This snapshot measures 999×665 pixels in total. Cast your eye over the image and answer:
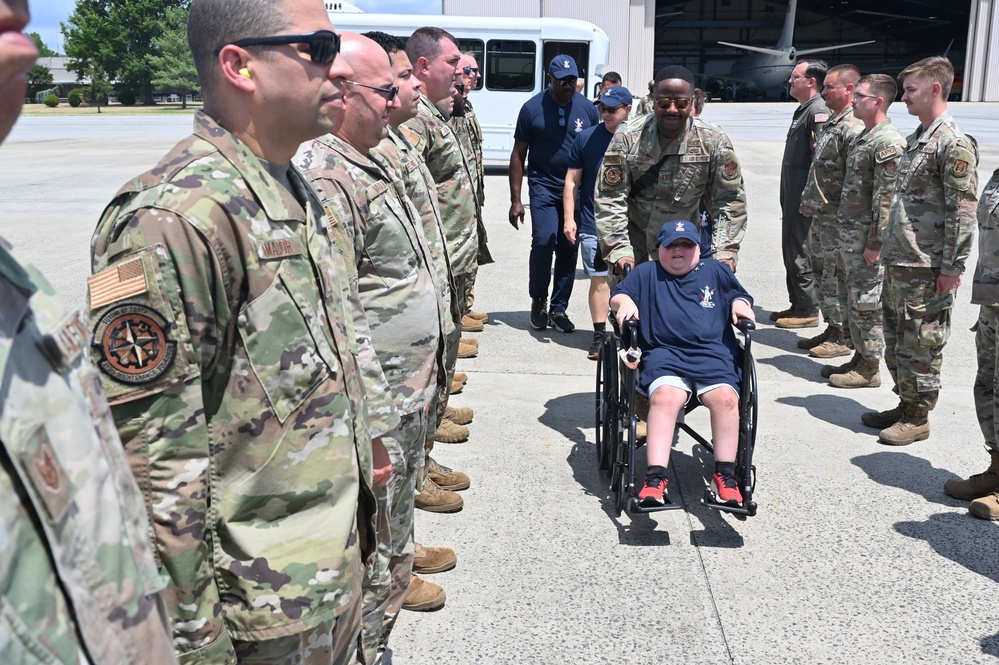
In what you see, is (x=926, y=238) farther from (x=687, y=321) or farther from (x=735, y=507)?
(x=735, y=507)

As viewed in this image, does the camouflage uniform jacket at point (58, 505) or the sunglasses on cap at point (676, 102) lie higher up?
the sunglasses on cap at point (676, 102)

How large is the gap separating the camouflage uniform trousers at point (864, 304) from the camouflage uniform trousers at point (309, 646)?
502 cm

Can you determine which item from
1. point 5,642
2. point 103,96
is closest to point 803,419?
point 5,642

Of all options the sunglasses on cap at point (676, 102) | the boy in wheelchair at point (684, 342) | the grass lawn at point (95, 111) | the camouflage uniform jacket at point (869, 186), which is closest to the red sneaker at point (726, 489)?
the boy in wheelchair at point (684, 342)

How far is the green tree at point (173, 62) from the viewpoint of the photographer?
65.8 meters

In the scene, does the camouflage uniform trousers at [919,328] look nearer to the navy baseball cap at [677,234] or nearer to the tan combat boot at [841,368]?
the tan combat boot at [841,368]

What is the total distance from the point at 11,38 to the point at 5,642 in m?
0.60

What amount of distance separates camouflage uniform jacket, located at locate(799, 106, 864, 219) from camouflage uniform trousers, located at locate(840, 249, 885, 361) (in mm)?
624

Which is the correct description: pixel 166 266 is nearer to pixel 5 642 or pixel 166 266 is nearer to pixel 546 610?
pixel 5 642

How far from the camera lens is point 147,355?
154 centimetres

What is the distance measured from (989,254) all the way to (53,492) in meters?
4.26

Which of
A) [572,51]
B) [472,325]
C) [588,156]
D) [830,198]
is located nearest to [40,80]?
[572,51]

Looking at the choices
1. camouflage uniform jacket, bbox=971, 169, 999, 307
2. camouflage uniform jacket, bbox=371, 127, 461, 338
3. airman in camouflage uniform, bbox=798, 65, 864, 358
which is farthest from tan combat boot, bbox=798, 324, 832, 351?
camouflage uniform jacket, bbox=371, 127, 461, 338

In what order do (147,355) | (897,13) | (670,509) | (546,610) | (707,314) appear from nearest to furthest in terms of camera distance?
(147,355) < (546,610) < (670,509) < (707,314) < (897,13)
